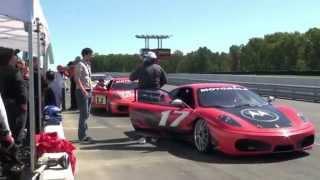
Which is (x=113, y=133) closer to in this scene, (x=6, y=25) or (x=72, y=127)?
(x=72, y=127)

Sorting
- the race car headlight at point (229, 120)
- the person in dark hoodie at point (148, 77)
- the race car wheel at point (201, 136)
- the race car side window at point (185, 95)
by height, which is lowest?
the race car wheel at point (201, 136)

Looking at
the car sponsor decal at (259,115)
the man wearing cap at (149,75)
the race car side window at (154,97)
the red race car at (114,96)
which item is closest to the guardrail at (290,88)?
the red race car at (114,96)

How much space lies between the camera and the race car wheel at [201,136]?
9.87 meters

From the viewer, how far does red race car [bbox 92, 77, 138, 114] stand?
59.5 ft

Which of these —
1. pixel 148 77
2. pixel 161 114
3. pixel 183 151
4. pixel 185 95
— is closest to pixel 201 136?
pixel 183 151

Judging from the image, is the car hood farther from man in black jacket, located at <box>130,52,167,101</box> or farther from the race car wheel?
man in black jacket, located at <box>130,52,167,101</box>

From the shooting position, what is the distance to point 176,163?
9172 millimetres

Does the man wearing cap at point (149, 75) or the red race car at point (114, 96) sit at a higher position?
the man wearing cap at point (149, 75)

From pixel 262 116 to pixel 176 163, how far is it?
5.46 feet

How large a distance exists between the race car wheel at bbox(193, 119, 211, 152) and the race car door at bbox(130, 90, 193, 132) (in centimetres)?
30

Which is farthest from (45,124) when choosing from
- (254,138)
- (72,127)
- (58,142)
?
(72,127)

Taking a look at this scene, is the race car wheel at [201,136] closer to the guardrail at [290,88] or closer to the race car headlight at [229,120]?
the race car headlight at [229,120]

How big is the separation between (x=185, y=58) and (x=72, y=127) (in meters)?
109

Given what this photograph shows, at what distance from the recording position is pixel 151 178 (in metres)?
8.02
